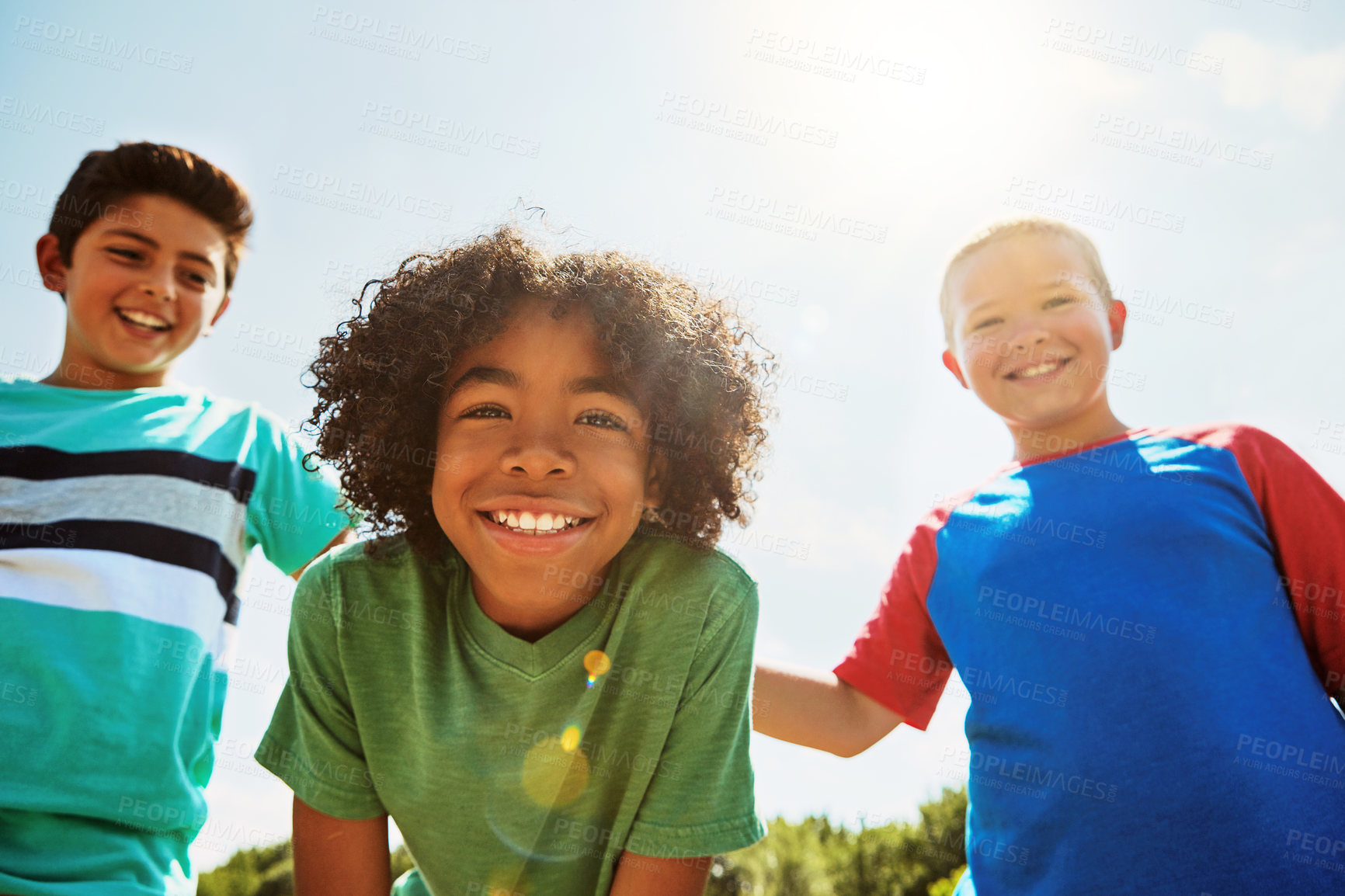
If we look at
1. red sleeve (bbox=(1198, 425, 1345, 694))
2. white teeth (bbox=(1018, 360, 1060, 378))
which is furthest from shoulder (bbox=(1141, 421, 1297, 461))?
white teeth (bbox=(1018, 360, 1060, 378))

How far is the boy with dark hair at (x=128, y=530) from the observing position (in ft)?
6.98

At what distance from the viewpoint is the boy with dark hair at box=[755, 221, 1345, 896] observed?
1772 mm

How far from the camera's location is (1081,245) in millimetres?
2736

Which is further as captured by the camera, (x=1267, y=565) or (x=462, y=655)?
(x=462, y=655)

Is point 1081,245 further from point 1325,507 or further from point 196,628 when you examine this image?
point 196,628

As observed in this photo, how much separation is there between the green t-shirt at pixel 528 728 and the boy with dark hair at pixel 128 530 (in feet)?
1.46

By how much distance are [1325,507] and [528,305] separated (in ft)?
7.46

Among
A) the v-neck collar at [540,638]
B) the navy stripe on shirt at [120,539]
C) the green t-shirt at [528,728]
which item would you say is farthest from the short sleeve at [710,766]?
the navy stripe on shirt at [120,539]

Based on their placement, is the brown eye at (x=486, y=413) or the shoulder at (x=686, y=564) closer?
the brown eye at (x=486, y=413)

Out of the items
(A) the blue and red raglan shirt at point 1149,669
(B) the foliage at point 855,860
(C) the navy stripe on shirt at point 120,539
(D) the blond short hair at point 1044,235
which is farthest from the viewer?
(B) the foliage at point 855,860

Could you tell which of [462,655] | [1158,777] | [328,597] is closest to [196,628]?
[328,597]

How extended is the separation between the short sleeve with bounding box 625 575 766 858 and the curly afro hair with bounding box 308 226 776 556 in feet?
1.21

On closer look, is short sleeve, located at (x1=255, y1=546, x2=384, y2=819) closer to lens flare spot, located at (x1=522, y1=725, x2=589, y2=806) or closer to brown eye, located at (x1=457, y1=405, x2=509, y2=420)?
lens flare spot, located at (x1=522, y1=725, x2=589, y2=806)

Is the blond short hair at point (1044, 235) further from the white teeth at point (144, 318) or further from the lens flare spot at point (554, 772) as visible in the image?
the white teeth at point (144, 318)
